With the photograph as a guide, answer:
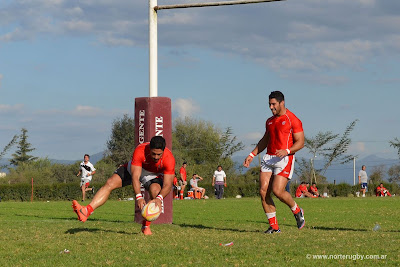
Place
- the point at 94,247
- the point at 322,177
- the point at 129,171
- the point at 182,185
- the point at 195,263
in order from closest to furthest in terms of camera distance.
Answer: the point at 195,263 < the point at 94,247 < the point at 129,171 < the point at 182,185 < the point at 322,177

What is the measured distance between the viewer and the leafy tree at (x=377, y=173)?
219 ft

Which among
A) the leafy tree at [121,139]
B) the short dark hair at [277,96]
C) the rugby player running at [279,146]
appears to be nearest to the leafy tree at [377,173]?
the leafy tree at [121,139]

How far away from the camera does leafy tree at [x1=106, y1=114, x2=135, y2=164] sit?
3332 inches

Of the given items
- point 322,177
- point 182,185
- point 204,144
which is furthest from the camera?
point 204,144

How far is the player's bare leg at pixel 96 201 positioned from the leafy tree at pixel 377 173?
56430 mm

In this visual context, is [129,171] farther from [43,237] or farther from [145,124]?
[145,124]

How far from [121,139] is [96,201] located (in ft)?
255

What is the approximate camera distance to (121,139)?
88.2m

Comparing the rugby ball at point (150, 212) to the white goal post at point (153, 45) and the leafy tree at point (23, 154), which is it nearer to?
the white goal post at point (153, 45)

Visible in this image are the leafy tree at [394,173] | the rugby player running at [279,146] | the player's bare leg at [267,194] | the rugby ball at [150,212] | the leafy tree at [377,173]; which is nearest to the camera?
the rugby ball at [150,212]

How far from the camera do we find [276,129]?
37.7 feet

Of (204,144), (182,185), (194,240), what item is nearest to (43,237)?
(194,240)

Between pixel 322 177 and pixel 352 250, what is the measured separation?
5507 centimetres

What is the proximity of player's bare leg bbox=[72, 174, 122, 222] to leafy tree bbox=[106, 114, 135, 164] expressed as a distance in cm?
7224
